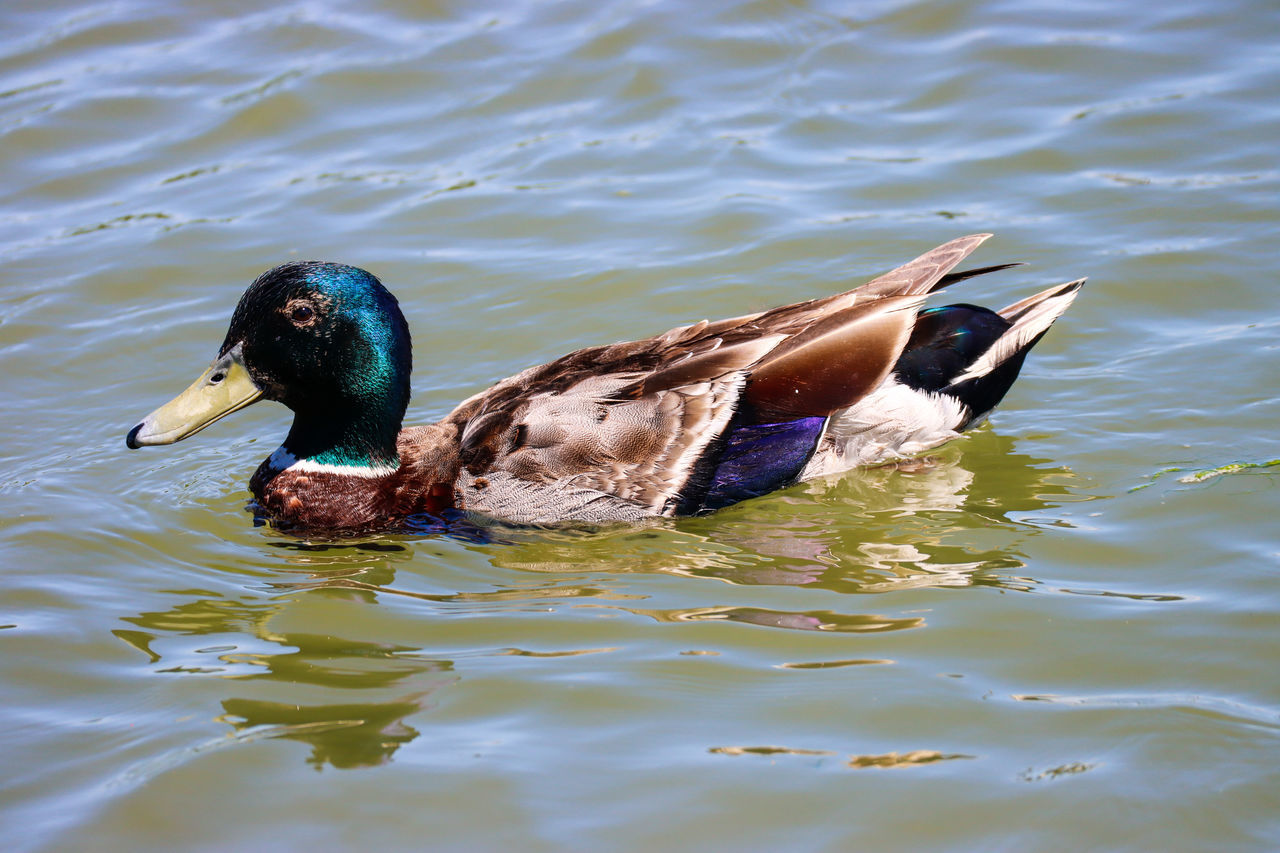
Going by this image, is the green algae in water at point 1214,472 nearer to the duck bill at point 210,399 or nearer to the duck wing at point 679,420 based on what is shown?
the duck wing at point 679,420

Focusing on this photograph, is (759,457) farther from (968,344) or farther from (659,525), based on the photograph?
(968,344)

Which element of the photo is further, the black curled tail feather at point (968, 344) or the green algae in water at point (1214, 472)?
the black curled tail feather at point (968, 344)

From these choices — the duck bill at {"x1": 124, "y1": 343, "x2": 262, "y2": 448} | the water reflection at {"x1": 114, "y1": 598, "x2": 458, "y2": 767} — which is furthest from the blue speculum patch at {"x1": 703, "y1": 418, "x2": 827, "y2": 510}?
the duck bill at {"x1": 124, "y1": 343, "x2": 262, "y2": 448}

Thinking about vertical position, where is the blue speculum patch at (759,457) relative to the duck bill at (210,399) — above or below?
below

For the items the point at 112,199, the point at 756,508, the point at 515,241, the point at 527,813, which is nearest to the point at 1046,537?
the point at 756,508

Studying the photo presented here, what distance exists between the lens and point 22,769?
427 centimetres

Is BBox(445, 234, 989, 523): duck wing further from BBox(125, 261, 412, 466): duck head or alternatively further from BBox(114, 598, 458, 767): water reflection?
BBox(114, 598, 458, 767): water reflection

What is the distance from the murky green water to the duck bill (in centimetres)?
52

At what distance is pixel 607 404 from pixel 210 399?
5.83 ft

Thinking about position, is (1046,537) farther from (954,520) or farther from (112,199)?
(112,199)

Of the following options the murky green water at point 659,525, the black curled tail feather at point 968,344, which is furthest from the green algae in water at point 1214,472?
the black curled tail feather at point 968,344

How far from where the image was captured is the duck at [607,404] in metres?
5.77

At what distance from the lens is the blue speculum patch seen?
5875 millimetres

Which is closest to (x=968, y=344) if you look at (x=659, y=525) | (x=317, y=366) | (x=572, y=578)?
(x=659, y=525)
